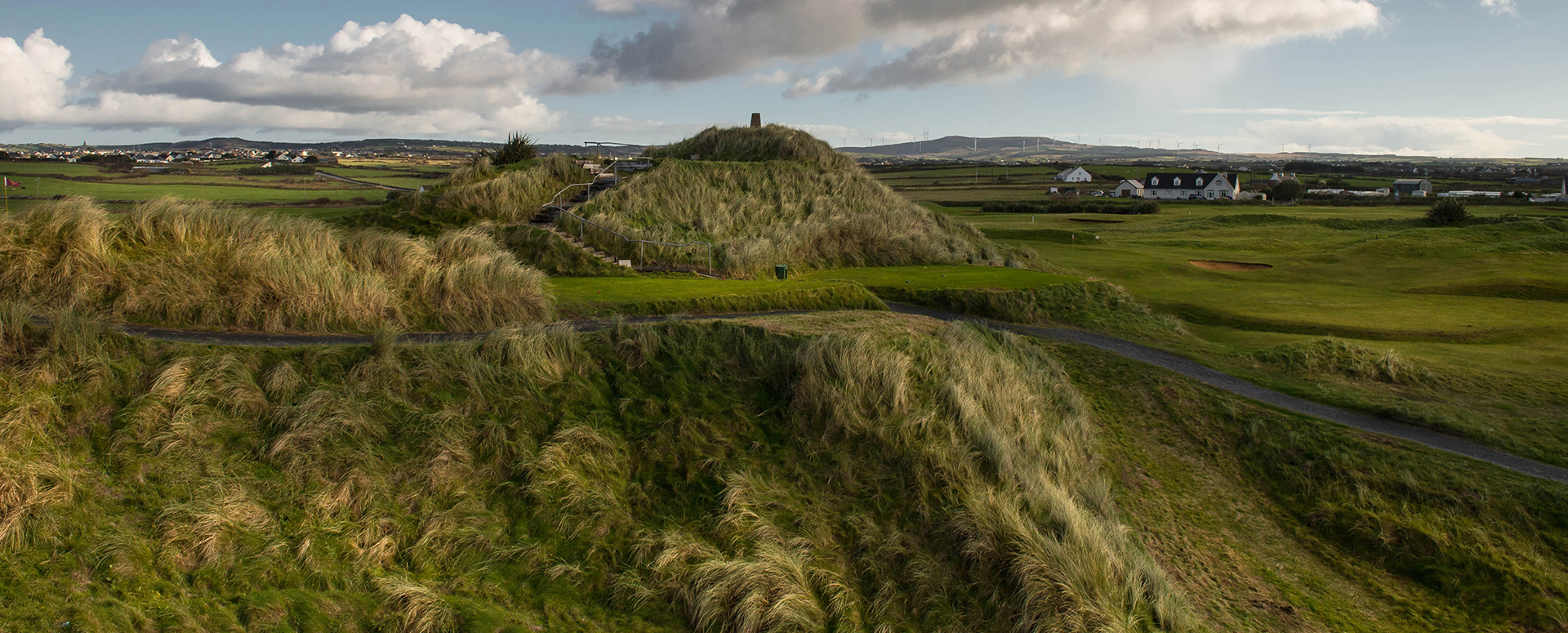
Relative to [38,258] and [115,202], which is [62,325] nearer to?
[38,258]

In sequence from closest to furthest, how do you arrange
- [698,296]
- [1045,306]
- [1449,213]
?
1. [698,296]
2. [1045,306]
3. [1449,213]

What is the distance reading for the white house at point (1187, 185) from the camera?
104m

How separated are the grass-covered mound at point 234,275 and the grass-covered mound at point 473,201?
8.26 metres

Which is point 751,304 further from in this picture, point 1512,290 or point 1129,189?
point 1129,189

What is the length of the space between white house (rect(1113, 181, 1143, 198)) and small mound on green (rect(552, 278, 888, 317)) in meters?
94.7

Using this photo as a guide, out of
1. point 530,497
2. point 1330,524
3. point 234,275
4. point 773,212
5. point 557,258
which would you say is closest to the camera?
point 530,497

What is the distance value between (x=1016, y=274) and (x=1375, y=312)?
1059cm

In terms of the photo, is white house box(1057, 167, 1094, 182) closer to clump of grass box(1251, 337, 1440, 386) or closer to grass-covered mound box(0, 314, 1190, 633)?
clump of grass box(1251, 337, 1440, 386)

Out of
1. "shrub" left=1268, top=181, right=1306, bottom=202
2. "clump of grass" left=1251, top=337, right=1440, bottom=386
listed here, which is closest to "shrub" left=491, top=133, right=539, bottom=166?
"clump of grass" left=1251, top=337, right=1440, bottom=386

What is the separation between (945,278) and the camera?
2216 cm

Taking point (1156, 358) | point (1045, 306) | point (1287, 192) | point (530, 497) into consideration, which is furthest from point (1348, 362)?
point (1287, 192)

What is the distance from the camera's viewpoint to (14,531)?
590 centimetres

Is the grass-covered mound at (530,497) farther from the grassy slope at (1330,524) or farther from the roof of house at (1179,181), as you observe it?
the roof of house at (1179,181)

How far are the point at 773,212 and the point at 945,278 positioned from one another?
22.1ft
